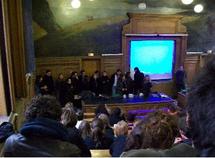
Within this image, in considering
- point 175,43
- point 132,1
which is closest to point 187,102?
point 132,1

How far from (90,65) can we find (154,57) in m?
2.25

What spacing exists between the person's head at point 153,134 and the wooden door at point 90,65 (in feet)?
25.8

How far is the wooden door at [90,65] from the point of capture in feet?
31.4

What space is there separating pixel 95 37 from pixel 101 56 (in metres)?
0.63

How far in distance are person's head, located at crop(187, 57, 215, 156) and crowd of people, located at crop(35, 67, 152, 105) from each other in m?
7.50

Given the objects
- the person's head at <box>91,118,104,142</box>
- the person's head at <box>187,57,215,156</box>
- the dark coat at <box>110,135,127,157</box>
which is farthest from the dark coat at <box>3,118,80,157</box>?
the person's head at <box>91,118,104,142</box>

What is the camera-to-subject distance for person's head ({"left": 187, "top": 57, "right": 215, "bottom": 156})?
39.1 inches

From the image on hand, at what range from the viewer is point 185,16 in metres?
10.2

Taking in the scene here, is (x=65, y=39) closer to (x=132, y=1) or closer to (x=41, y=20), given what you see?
(x=41, y=20)

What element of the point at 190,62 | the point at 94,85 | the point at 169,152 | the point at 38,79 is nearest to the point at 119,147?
the point at 169,152

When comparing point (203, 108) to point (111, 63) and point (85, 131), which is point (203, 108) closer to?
point (85, 131)

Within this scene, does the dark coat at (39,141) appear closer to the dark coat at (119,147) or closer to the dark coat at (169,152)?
the dark coat at (169,152)

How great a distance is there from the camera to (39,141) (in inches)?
64.8

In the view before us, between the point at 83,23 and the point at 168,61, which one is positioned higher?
the point at 83,23
